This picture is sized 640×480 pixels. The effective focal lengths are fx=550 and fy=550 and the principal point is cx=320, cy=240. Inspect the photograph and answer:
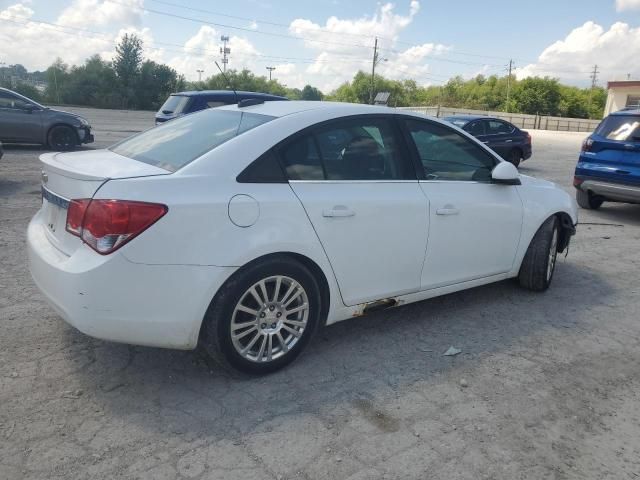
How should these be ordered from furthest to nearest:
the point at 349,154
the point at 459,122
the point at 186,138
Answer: the point at 459,122 → the point at 349,154 → the point at 186,138

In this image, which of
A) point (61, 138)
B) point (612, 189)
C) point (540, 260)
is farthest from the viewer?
point (61, 138)

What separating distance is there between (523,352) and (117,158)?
2.97m

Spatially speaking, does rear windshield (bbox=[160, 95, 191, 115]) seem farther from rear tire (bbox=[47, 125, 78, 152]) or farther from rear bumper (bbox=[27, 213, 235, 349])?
→ rear bumper (bbox=[27, 213, 235, 349])

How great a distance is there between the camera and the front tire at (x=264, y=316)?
2.98m

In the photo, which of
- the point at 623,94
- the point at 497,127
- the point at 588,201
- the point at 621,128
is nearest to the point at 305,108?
the point at 621,128

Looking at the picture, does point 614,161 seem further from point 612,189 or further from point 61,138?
point 61,138

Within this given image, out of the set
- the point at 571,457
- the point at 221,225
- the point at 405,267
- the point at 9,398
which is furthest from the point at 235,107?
the point at 571,457

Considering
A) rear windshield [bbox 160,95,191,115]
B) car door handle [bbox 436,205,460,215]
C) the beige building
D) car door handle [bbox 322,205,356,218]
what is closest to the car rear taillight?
car door handle [bbox 322,205,356,218]

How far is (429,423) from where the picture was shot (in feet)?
9.40

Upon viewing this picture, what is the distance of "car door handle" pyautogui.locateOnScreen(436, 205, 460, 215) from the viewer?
3.86 m

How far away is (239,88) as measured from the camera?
55.3m

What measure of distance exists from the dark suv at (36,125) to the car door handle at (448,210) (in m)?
12.3

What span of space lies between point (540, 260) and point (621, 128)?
194 inches

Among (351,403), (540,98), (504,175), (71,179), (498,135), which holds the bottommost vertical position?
(351,403)
